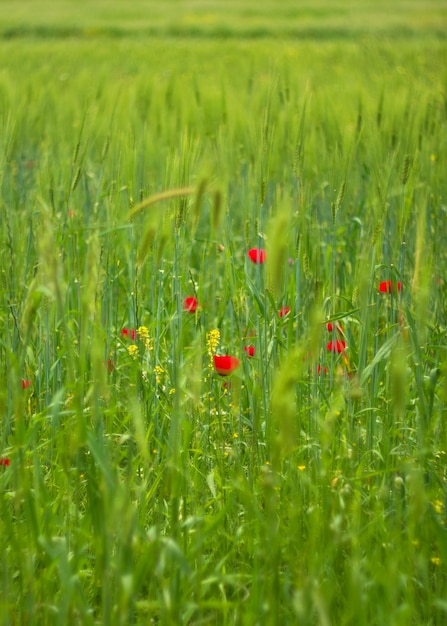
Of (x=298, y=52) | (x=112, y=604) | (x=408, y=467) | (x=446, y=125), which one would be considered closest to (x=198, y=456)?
(x=112, y=604)

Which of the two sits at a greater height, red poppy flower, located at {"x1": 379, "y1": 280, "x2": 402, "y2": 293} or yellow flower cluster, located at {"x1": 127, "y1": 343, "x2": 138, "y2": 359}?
red poppy flower, located at {"x1": 379, "y1": 280, "x2": 402, "y2": 293}

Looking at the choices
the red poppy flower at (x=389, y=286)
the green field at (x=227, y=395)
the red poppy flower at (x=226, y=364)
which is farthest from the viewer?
the red poppy flower at (x=389, y=286)

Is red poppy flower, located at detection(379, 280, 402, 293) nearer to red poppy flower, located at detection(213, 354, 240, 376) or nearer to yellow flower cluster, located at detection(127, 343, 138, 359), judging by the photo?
red poppy flower, located at detection(213, 354, 240, 376)

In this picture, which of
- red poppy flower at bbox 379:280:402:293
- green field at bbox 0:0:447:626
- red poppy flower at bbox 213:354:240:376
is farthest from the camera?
red poppy flower at bbox 379:280:402:293

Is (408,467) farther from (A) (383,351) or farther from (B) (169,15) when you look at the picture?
(B) (169,15)

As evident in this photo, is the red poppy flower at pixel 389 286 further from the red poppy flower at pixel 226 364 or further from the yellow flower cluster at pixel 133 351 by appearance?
the yellow flower cluster at pixel 133 351

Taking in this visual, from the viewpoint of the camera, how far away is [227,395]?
1510 millimetres

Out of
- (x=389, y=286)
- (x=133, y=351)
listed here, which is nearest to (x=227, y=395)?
(x=133, y=351)

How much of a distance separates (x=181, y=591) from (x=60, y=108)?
217 cm

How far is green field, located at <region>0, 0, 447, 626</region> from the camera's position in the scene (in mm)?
913

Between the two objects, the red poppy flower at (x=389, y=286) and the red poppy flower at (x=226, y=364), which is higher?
the red poppy flower at (x=389, y=286)

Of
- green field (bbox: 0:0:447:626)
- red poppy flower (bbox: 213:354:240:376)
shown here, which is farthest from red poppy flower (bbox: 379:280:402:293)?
red poppy flower (bbox: 213:354:240:376)

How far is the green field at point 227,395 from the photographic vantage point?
913mm

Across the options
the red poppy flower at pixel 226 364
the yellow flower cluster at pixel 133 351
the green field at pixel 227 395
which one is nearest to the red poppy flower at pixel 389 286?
the green field at pixel 227 395
